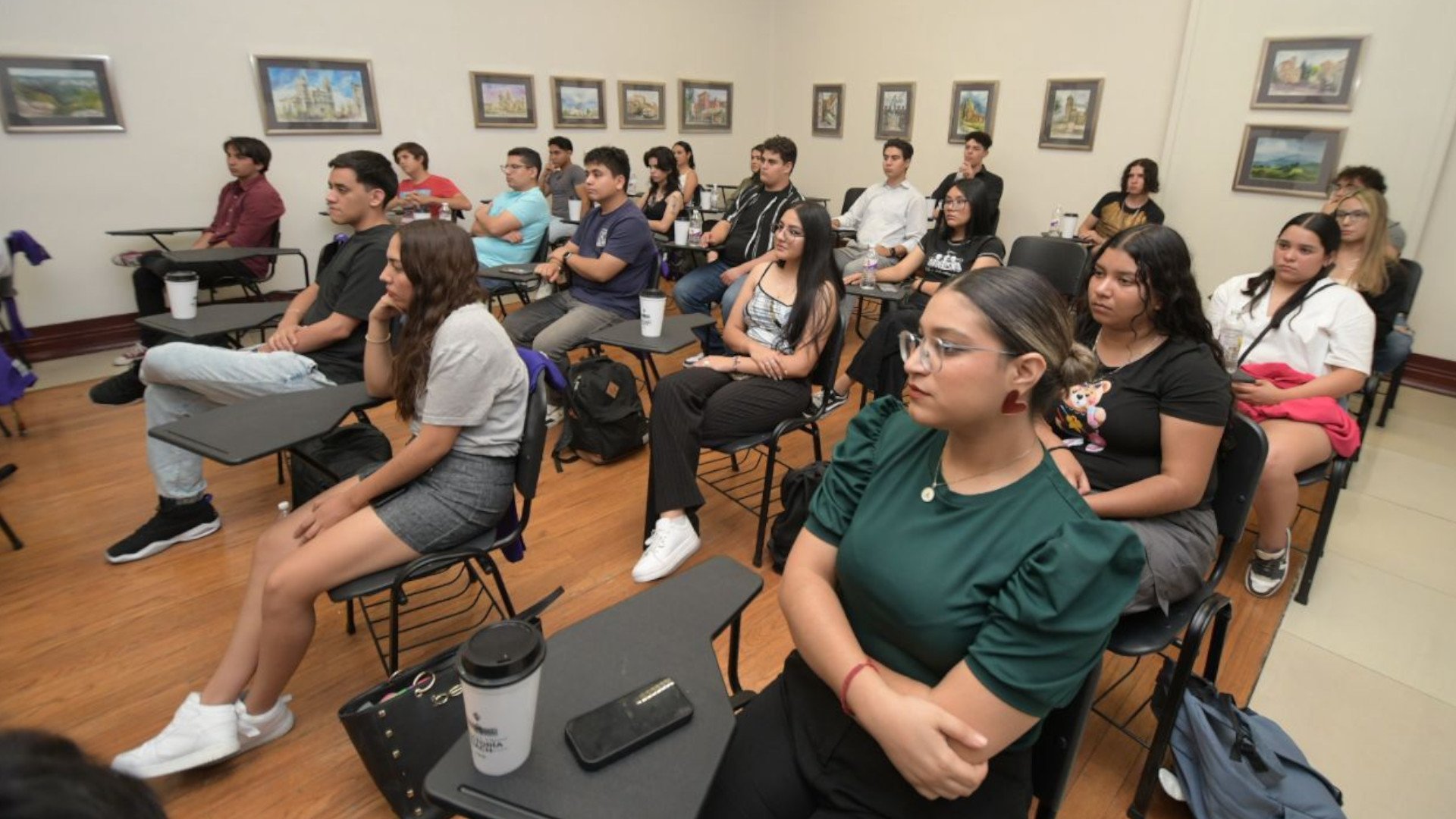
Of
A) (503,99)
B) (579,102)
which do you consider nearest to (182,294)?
(503,99)

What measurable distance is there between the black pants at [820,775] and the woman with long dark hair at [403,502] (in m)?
0.99

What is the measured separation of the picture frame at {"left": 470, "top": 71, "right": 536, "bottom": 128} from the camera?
20.1 ft

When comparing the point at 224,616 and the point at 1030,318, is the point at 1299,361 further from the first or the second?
the point at 224,616

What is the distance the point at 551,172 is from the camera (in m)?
6.46

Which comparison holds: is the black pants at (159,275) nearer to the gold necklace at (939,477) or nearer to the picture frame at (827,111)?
the gold necklace at (939,477)

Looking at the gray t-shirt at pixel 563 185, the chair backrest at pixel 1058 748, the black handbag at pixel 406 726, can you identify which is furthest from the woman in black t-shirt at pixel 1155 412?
the gray t-shirt at pixel 563 185

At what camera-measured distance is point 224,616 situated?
2.29m

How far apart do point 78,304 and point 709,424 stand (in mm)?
4978

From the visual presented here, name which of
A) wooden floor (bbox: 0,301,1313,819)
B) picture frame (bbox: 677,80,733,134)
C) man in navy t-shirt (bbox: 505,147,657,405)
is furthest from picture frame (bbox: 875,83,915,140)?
wooden floor (bbox: 0,301,1313,819)

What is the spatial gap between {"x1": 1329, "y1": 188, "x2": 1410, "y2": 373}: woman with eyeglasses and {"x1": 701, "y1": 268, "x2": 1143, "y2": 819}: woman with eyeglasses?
3030 millimetres

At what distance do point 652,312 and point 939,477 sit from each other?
184 cm

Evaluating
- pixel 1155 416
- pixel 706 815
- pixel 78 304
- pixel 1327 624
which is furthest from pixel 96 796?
pixel 78 304

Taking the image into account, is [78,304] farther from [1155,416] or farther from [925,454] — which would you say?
[1155,416]

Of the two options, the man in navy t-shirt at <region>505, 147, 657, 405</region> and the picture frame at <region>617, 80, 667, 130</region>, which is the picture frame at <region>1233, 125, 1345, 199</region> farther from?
the picture frame at <region>617, 80, 667, 130</region>
